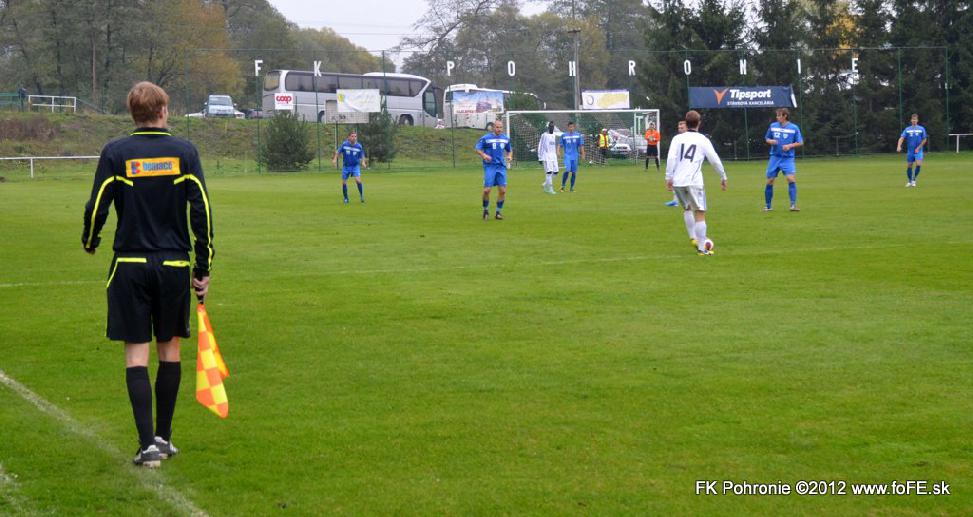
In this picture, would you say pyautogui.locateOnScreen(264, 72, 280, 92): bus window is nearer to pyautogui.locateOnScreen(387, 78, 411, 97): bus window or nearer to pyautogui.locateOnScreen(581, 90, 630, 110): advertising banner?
pyautogui.locateOnScreen(387, 78, 411, 97): bus window

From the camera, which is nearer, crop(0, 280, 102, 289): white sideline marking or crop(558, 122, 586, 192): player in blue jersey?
crop(0, 280, 102, 289): white sideline marking

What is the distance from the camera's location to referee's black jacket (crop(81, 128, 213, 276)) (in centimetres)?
580

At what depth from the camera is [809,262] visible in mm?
14172

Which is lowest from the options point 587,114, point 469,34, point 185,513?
point 185,513

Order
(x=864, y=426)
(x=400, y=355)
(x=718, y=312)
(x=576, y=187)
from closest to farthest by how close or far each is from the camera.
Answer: (x=864, y=426), (x=400, y=355), (x=718, y=312), (x=576, y=187)

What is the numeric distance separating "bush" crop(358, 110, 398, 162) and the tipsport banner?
45.2 ft

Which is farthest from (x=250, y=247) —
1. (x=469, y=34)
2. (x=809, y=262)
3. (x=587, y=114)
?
(x=469, y=34)

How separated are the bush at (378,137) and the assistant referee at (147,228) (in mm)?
46857

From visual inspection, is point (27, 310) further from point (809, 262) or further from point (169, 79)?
point (169, 79)

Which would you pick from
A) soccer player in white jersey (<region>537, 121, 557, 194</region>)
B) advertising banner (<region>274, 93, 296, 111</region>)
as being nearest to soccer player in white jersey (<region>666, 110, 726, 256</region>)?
soccer player in white jersey (<region>537, 121, 557, 194</region>)

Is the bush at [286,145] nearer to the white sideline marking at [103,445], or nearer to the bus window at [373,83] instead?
the bus window at [373,83]

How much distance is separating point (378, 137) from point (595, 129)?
10.9m

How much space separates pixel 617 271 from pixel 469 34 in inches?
2950

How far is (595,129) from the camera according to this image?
56625 millimetres
